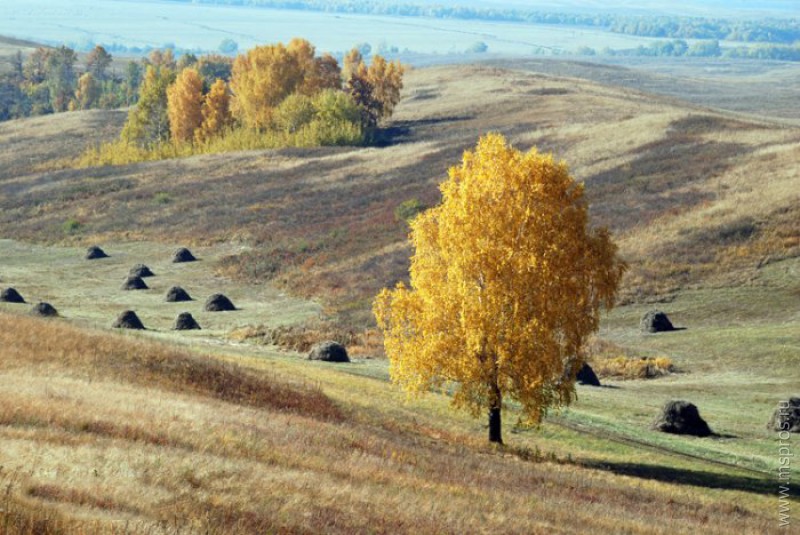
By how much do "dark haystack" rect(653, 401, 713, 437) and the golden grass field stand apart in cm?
123

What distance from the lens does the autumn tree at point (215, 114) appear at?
16662 cm

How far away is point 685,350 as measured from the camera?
56906 mm

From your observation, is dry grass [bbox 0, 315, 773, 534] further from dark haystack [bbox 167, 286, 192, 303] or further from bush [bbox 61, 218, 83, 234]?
bush [bbox 61, 218, 83, 234]

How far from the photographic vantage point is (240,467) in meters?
19.8

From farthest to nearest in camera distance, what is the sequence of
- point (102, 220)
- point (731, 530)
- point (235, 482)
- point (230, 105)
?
point (230, 105) < point (102, 220) < point (731, 530) < point (235, 482)

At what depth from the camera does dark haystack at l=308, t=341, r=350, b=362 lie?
171 ft

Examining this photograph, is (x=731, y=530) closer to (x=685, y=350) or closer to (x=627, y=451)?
(x=627, y=451)

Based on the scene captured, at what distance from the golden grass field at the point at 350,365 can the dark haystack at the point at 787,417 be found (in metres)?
1.18

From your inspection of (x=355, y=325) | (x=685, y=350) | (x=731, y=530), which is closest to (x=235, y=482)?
(x=731, y=530)

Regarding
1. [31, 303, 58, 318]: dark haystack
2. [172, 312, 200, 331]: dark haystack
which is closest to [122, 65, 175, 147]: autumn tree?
[172, 312, 200, 331]: dark haystack

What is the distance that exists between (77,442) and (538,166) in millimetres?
21166

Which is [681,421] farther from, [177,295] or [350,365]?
[177,295]

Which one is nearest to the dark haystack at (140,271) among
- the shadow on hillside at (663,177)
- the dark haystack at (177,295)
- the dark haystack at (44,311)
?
the dark haystack at (177,295)

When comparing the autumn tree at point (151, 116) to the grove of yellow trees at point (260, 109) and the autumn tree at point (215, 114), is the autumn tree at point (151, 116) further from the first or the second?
the autumn tree at point (215, 114)
